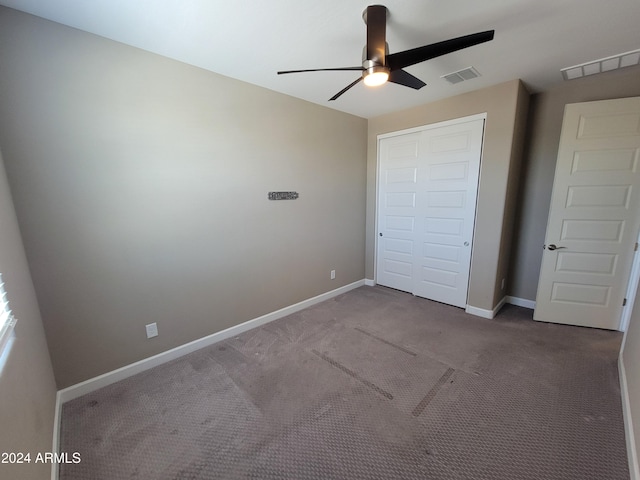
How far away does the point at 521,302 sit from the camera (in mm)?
3262

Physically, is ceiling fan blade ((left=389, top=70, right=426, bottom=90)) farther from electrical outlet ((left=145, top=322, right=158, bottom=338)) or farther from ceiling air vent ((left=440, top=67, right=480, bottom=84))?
electrical outlet ((left=145, top=322, right=158, bottom=338))

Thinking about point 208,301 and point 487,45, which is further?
→ point 208,301

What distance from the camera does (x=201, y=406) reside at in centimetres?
178

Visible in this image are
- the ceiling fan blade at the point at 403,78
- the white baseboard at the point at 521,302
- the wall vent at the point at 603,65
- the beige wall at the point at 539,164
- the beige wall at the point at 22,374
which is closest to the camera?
the beige wall at the point at 22,374

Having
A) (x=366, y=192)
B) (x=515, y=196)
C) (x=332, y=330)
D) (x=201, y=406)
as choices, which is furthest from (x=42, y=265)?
(x=515, y=196)

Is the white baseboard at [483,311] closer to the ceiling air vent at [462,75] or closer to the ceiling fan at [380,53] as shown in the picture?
the ceiling air vent at [462,75]

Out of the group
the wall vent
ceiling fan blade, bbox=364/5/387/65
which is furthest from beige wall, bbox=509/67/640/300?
ceiling fan blade, bbox=364/5/387/65

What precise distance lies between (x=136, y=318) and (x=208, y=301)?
57 cm

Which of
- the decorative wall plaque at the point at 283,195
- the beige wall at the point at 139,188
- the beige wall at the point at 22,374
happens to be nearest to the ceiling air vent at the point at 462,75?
the beige wall at the point at 139,188

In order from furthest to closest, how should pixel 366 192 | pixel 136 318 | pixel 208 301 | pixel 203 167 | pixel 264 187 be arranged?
pixel 366 192 → pixel 264 187 → pixel 208 301 → pixel 203 167 → pixel 136 318

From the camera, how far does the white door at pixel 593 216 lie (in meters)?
2.40

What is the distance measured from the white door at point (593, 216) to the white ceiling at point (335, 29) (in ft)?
2.22

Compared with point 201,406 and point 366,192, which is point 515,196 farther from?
point 201,406

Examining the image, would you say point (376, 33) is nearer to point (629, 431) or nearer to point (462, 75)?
point (462, 75)
